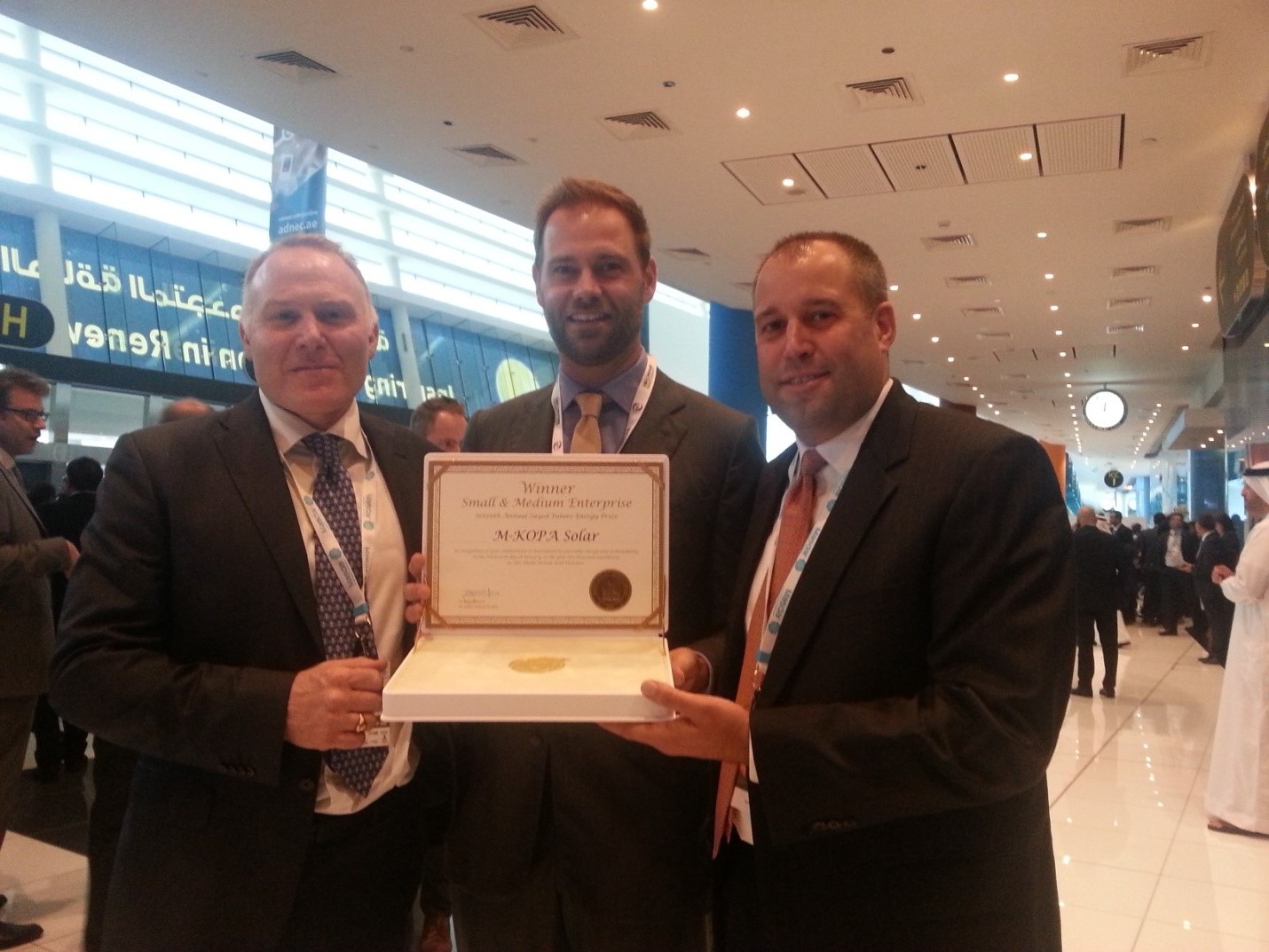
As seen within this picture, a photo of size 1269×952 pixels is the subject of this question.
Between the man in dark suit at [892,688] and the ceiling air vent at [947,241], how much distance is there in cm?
923

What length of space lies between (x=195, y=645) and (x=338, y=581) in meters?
0.26

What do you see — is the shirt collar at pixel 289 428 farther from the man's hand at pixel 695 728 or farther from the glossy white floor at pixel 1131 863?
the glossy white floor at pixel 1131 863

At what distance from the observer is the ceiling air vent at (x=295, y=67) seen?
636 centimetres

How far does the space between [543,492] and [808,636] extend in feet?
1.61

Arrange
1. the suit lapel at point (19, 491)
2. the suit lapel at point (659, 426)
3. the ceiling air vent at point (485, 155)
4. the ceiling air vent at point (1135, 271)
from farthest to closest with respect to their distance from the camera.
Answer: the ceiling air vent at point (1135, 271) < the ceiling air vent at point (485, 155) < the suit lapel at point (19, 491) < the suit lapel at point (659, 426)

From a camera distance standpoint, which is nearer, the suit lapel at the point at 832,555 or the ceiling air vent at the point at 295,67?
the suit lapel at the point at 832,555

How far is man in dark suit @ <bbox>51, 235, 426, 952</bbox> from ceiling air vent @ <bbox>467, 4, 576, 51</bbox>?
447 cm

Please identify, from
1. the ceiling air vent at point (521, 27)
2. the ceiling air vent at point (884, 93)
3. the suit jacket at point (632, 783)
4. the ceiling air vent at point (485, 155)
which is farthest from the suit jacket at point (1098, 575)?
the suit jacket at point (632, 783)

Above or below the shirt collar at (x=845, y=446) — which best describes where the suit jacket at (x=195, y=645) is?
below

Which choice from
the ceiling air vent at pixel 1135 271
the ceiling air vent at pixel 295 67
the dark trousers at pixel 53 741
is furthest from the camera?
the ceiling air vent at pixel 1135 271

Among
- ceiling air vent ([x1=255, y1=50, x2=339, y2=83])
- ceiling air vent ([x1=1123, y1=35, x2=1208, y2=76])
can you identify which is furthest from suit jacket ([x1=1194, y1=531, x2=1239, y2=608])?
ceiling air vent ([x1=255, y1=50, x2=339, y2=83])

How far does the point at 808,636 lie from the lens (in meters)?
1.47

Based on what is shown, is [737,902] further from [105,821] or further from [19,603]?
[19,603]

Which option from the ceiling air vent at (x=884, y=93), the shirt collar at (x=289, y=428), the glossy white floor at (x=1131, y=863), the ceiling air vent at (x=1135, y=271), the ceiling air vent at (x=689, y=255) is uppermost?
the ceiling air vent at (x=689, y=255)
